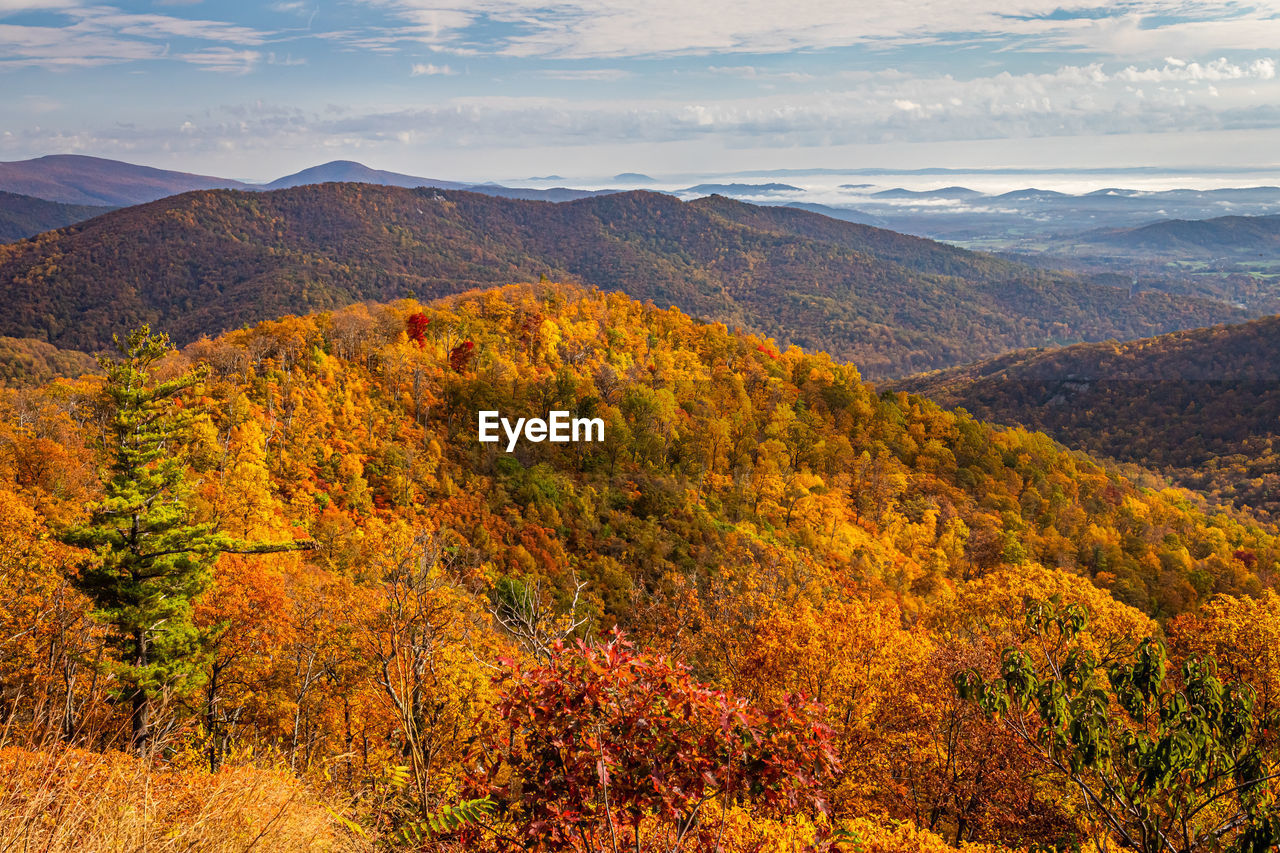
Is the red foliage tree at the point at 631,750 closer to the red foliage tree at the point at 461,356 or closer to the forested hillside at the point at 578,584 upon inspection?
the forested hillside at the point at 578,584

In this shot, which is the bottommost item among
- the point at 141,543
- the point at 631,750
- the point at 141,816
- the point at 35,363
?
the point at 35,363

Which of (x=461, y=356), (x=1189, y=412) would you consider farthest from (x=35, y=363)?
(x=1189, y=412)

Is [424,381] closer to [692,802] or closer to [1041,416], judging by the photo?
[692,802]

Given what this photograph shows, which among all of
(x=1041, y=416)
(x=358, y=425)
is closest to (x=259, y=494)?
(x=358, y=425)

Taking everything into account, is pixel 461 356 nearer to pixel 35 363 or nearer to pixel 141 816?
pixel 141 816

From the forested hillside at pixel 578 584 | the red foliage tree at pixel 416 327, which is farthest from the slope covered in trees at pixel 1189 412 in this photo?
the red foliage tree at pixel 416 327

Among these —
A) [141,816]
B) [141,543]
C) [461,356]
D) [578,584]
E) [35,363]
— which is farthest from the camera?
[35,363]

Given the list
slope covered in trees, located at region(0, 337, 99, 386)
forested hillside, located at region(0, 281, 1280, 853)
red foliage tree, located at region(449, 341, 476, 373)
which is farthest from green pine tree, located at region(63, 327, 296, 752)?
slope covered in trees, located at region(0, 337, 99, 386)
